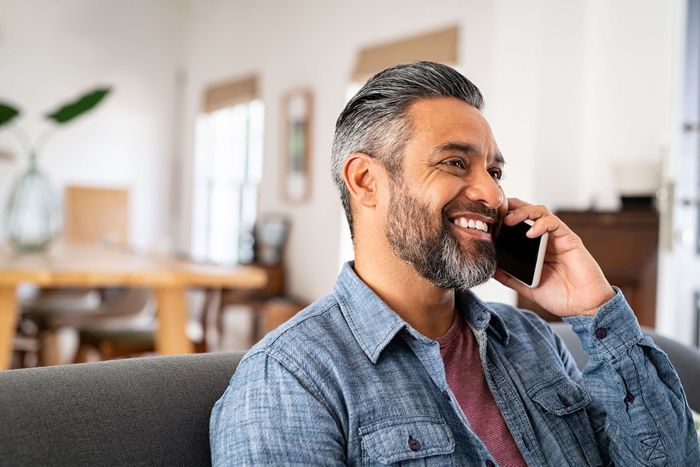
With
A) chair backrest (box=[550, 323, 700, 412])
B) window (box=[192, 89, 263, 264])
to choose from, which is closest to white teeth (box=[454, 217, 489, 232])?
chair backrest (box=[550, 323, 700, 412])

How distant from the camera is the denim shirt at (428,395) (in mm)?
1001

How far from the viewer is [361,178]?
1278mm

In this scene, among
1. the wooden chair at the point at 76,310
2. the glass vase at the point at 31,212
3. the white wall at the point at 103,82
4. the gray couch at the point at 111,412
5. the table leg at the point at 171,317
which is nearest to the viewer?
the gray couch at the point at 111,412

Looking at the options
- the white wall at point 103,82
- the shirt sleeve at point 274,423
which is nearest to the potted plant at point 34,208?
the shirt sleeve at point 274,423

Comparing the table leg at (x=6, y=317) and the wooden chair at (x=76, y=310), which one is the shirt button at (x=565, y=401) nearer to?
the table leg at (x=6, y=317)

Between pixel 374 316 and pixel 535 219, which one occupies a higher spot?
pixel 535 219

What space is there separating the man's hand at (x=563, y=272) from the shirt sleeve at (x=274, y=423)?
0.51m

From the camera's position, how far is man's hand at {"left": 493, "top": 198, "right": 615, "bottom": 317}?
51.7 inches

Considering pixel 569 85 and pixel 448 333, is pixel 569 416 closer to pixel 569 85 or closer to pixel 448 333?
pixel 448 333

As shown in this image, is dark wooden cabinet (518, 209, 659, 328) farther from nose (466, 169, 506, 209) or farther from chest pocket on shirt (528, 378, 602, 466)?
nose (466, 169, 506, 209)

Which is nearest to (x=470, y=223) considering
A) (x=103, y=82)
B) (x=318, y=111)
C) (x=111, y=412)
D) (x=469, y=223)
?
(x=469, y=223)

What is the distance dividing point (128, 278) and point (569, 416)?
1.94m

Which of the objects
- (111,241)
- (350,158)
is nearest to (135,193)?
(111,241)

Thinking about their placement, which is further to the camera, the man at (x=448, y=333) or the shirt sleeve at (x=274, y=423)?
the man at (x=448, y=333)
